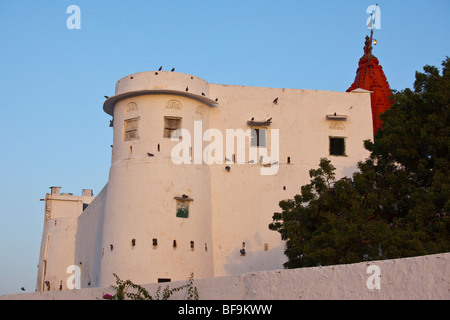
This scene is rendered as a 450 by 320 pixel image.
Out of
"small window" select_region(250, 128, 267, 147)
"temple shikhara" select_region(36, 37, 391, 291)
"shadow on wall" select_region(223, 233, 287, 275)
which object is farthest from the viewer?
"small window" select_region(250, 128, 267, 147)

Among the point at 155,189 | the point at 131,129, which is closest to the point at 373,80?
the point at 131,129

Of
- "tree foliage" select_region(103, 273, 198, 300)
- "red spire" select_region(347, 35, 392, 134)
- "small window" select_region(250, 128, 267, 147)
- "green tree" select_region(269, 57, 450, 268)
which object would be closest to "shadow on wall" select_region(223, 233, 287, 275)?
"small window" select_region(250, 128, 267, 147)

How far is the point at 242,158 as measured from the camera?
26.0 metres

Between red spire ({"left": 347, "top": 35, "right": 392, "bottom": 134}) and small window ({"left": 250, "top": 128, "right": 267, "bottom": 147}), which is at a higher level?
red spire ({"left": 347, "top": 35, "right": 392, "bottom": 134})

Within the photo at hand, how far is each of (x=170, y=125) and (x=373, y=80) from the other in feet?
56.0

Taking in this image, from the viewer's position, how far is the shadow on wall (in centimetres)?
2477

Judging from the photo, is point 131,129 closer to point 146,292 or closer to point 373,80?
point 146,292

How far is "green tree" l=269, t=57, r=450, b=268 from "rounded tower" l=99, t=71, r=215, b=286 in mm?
5887

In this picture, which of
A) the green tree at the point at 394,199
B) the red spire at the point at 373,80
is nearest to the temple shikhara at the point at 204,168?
the green tree at the point at 394,199

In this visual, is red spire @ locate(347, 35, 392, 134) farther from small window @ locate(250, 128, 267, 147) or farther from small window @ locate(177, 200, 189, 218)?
small window @ locate(177, 200, 189, 218)

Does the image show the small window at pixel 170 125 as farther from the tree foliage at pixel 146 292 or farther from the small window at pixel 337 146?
the tree foliage at pixel 146 292
